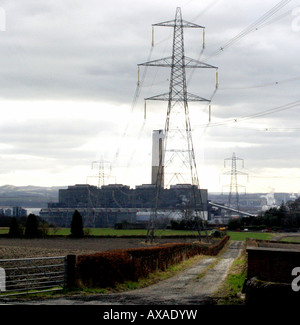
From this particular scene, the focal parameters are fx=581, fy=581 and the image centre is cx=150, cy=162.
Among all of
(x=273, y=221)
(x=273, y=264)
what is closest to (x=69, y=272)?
(x=273, y=264)

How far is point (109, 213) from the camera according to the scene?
172 meters

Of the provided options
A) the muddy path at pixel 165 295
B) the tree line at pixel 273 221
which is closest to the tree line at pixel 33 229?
the tree line at pixel 273 221

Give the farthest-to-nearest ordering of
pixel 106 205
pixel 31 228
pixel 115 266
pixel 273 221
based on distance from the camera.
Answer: pixel 106 205 < pixel 273 221 < pixel 31 228 < pixel 115 266

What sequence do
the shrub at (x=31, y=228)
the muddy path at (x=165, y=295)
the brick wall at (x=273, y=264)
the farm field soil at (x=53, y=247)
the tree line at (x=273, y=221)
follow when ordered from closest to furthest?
the muddy path at (x=165, y=295) < the brick wall at (x=273, y=264) < the farm field soil at (x=53, y=247) < the shrub at (x=31, y=228) < the tree line at (x=273, y=221)

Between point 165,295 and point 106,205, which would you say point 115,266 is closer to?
point 165,295

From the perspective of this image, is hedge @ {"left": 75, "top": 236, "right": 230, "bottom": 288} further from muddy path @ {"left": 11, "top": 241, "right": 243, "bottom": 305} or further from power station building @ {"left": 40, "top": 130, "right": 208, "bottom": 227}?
power station building @ {"left": 40, "top": 130, "right": 208, "bottom": 227}

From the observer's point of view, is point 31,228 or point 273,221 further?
point 273,221

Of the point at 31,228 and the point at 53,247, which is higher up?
the point at 31,228

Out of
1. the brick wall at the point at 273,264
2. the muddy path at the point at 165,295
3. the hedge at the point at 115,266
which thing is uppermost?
the brick wall at the point at 273,264

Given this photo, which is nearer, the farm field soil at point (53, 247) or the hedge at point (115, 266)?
the hedge at point (115, 266)

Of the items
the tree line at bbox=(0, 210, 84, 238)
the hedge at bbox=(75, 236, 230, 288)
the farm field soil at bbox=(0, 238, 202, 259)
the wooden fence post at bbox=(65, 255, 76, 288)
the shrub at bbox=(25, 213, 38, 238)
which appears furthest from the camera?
the shrub at bbox=(25, 213, 38, 238)

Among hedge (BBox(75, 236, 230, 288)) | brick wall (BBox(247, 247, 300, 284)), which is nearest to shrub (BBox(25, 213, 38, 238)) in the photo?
hedge (BBox(75, 236, 230, 288))

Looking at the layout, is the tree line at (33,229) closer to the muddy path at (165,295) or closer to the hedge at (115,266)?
the hedge at (115,266)

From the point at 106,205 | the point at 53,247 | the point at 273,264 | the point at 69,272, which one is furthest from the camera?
the point at 106,205
